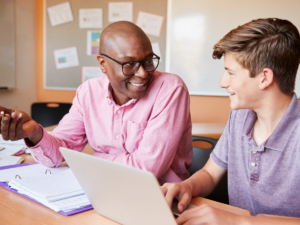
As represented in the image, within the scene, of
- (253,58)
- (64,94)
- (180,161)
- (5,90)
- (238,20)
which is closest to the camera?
(253,58)

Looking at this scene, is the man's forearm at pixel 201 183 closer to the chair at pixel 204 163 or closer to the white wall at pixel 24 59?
the chair at pixel 204 163

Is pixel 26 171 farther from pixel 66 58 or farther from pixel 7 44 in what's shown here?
pixel 66 58

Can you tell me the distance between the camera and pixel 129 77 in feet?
3.96

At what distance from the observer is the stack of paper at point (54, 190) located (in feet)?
2.79

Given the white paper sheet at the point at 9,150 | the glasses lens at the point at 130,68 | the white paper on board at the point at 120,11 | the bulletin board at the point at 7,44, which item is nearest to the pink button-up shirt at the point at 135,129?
the glasses lens at the point at 130,68

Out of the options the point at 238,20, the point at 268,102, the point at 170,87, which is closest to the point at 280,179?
the point at 268,102

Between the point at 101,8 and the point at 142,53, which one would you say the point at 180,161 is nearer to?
the point at 142,53

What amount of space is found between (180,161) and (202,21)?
80.3 inches

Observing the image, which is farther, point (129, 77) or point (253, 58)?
point (129, 77)

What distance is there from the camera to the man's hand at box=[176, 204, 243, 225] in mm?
689

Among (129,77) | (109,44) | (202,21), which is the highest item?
(202,21)

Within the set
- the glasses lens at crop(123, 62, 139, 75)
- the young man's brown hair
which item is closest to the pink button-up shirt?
the glasses lens at crop(123, 62, 139, 75)

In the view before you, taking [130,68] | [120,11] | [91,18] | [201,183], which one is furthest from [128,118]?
[91,18]

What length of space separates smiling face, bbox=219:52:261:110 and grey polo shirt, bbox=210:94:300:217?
0.11 meters
